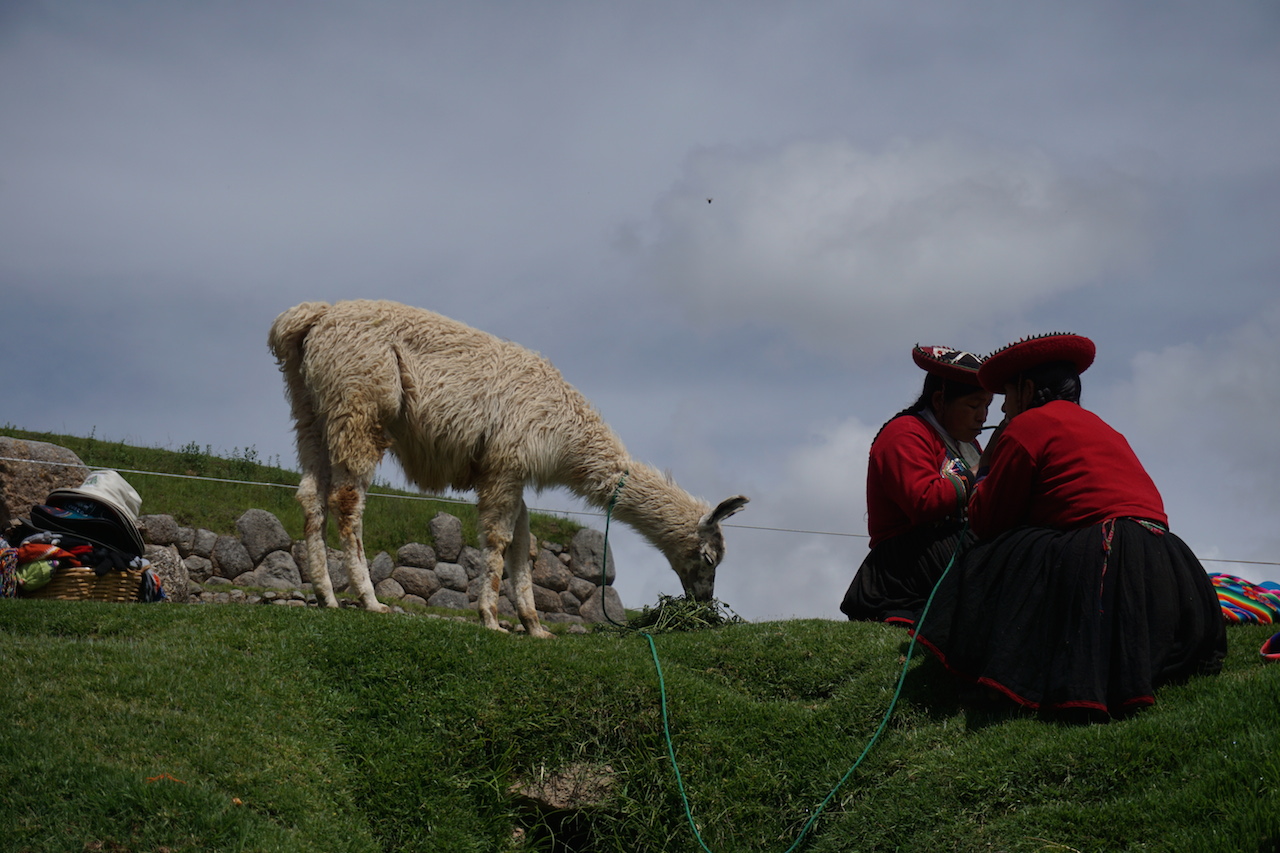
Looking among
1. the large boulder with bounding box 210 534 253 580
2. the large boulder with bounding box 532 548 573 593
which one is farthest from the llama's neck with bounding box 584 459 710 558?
the large boulder with bounding box 210 534 253 580

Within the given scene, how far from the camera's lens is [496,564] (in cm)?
798

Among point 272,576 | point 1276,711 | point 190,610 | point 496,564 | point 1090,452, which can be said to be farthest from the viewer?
point 272,576

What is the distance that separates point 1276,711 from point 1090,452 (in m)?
→ 1.41

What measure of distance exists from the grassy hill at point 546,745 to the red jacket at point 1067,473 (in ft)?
3.27

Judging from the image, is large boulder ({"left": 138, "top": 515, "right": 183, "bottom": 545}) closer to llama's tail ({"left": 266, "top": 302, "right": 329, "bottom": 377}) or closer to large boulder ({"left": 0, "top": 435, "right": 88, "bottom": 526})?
large boulder ({"left": 0, "top": 435, "right": 88, "bottom": 526})

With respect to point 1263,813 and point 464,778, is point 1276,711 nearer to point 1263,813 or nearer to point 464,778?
point 1263,813

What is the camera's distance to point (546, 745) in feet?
17.6

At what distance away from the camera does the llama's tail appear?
26.2 feet

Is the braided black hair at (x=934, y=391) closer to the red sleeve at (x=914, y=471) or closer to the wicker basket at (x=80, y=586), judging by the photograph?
the red sleeve at (x=914, y=471)

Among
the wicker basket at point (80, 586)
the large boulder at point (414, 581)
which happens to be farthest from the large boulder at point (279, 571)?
the wicker basket at point (80, 586)

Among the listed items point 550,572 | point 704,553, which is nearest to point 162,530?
point 550,572

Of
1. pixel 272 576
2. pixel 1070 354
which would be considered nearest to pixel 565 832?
pixel 1070 354

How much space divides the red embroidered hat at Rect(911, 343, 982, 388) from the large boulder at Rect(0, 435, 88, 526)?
832 cm

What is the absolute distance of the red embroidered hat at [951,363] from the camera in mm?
6359
